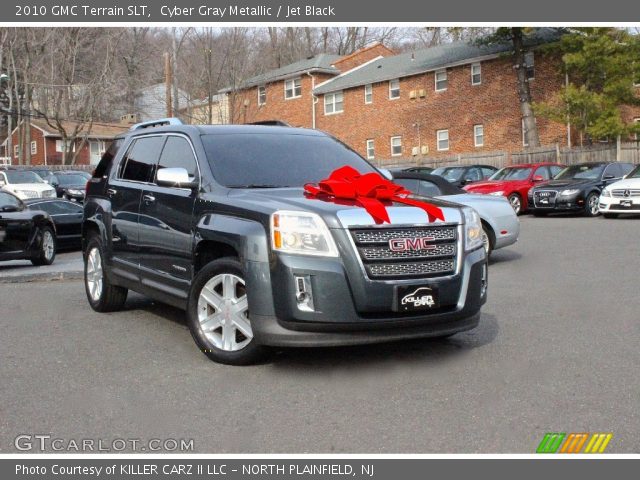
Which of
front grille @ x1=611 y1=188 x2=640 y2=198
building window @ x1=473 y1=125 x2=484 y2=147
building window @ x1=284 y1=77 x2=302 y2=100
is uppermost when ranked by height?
building window @ x1=284 y1=77 x2=302 y2=100

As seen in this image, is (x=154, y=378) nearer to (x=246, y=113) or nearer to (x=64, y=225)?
(x=64, y=225)

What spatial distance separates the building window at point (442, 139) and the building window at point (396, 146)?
276cm

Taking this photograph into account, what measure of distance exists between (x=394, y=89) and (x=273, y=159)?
3933 cm

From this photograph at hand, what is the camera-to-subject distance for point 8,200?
1413cm

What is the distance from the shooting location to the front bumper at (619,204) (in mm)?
19266

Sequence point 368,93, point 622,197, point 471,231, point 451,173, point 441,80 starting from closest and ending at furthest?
point 471,231, point 622,197, point 451,173, point 441,80, point 368,93

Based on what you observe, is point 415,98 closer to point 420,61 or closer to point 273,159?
point 420,61

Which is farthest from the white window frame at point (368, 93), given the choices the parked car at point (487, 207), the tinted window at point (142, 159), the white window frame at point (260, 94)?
the tinted window at point (142, 159)

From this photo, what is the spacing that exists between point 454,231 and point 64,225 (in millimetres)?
13197

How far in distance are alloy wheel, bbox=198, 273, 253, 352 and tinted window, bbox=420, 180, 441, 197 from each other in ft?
21.7

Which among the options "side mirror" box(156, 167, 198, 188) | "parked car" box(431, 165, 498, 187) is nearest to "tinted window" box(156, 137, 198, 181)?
"side mirror" box(156, 167, 198, 188)

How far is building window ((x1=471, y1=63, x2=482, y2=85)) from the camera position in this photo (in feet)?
131

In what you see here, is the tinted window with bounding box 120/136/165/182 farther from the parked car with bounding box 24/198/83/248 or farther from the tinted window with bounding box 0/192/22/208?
the parked car with bounding box 24/198/83/248

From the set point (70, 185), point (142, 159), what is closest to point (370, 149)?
point (70, 185)
